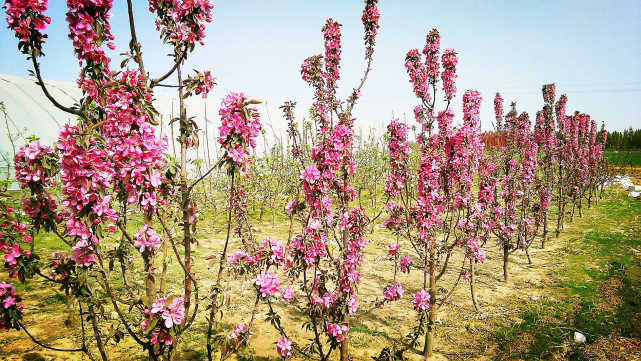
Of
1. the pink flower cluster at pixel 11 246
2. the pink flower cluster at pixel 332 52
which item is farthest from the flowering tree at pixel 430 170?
the pink flower cluster at pixel 11 246

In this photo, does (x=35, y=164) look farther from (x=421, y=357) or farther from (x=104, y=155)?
(x=421, y=357)

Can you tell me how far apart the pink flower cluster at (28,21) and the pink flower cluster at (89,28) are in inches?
5.6

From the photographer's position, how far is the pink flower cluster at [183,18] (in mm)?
2184

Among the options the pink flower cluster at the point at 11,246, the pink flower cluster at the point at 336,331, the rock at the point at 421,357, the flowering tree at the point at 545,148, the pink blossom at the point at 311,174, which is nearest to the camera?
the pink flower cluster at the point at 11,246

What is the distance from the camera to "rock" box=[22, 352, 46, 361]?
3.51 meters

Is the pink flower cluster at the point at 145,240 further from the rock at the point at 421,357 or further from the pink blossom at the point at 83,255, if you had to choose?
the rock at the point at 421,357

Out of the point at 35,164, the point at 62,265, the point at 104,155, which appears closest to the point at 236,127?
the point at 104,155

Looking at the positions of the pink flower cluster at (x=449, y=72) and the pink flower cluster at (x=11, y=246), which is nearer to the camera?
the pink flower cluster at (x=11, y=246)

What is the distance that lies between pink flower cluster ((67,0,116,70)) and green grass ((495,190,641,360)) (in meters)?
5.42

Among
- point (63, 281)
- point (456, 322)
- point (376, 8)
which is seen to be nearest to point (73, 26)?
point (63, 281)

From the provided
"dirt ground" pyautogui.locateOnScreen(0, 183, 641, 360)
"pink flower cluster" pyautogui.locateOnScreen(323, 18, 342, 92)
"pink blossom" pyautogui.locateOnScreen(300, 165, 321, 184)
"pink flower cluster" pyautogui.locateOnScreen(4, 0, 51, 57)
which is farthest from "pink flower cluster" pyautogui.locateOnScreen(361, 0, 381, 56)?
"pink flower cluster" pyautogui.locateOnScreen(4, 0, 51, 57)

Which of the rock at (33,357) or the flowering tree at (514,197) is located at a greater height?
the flowering tree at (514,197)

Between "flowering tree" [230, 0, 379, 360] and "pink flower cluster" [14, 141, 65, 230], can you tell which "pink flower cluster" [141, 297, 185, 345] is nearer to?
"flowering tree" [230, 0, 379, 360]

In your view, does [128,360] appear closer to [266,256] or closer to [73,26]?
[266,256]
